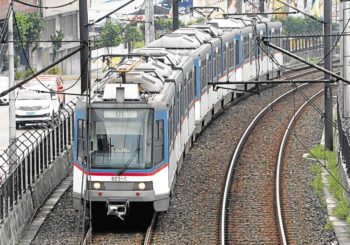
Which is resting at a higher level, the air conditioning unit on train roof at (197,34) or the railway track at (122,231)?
the air conditioning unit on train roof at (197,34)

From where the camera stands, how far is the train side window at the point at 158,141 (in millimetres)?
23172

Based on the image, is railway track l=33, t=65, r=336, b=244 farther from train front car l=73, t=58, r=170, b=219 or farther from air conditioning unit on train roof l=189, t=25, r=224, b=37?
air conditioning unit on train roof l=189, t=25, r=224, b=37

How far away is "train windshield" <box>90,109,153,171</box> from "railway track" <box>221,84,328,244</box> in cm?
239

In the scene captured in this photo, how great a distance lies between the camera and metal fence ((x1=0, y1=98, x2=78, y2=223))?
75.5 ft

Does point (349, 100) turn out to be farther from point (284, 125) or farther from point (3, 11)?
point (3, 11)

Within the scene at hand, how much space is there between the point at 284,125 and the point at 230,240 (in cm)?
1616

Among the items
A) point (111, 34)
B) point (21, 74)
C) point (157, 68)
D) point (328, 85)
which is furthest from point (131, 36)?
point (157, 68)

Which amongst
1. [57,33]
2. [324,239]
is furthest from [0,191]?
[57,33]

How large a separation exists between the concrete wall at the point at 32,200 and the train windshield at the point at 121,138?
196cm

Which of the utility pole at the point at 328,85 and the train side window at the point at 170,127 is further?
the utility pole at the point at 328,85

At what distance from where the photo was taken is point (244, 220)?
2512 centimetres

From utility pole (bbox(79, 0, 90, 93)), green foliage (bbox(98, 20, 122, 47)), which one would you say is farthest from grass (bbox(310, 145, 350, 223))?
green foliage (bbox(98, 20, 122, 47))

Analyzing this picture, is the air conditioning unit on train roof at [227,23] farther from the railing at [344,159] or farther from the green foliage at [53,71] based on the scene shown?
the green foliage at [53,71]

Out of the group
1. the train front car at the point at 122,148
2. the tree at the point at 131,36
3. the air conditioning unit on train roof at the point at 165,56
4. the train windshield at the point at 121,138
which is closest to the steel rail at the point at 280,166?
the train front car at the point at 122,148
